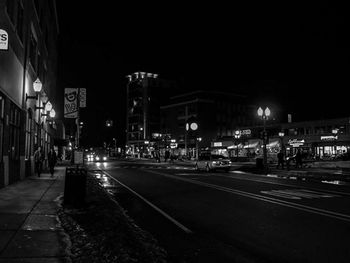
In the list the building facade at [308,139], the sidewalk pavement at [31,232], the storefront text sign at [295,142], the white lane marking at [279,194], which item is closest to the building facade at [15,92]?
the sidewalk pavement at [31,232]

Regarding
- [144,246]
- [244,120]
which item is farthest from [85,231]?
[244,120]

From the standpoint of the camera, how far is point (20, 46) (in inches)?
874

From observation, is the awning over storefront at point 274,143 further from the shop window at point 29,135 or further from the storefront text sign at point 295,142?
the shop window at point 29,135

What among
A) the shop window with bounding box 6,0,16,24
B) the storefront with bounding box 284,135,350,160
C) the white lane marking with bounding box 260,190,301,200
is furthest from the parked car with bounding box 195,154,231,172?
the storefront with bounding box 284,135,350,160

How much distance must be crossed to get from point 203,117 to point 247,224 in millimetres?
101117

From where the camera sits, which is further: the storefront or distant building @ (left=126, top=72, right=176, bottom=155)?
distant building @ (left=126, top=72, right=176, bottom=155)

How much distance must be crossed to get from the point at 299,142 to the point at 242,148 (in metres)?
17.2

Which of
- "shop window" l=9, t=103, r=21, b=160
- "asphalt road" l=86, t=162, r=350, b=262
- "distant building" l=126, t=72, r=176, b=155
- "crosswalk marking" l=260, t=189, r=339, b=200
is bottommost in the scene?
"asphalt road" l=86, t=162, r=350, b=262

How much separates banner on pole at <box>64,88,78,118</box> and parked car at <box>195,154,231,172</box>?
12771 millimetres

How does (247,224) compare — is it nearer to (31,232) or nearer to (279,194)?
(31,232)

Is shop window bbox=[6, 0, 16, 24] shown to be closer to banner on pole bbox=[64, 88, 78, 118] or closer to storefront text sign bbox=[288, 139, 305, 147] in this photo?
banner on pole bbox=[64, 88, 78, 118]

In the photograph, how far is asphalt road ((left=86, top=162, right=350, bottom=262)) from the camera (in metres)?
7.25

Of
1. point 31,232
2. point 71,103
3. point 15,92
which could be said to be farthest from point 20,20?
point 31,232

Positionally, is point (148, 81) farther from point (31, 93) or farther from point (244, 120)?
point (31, 93)
